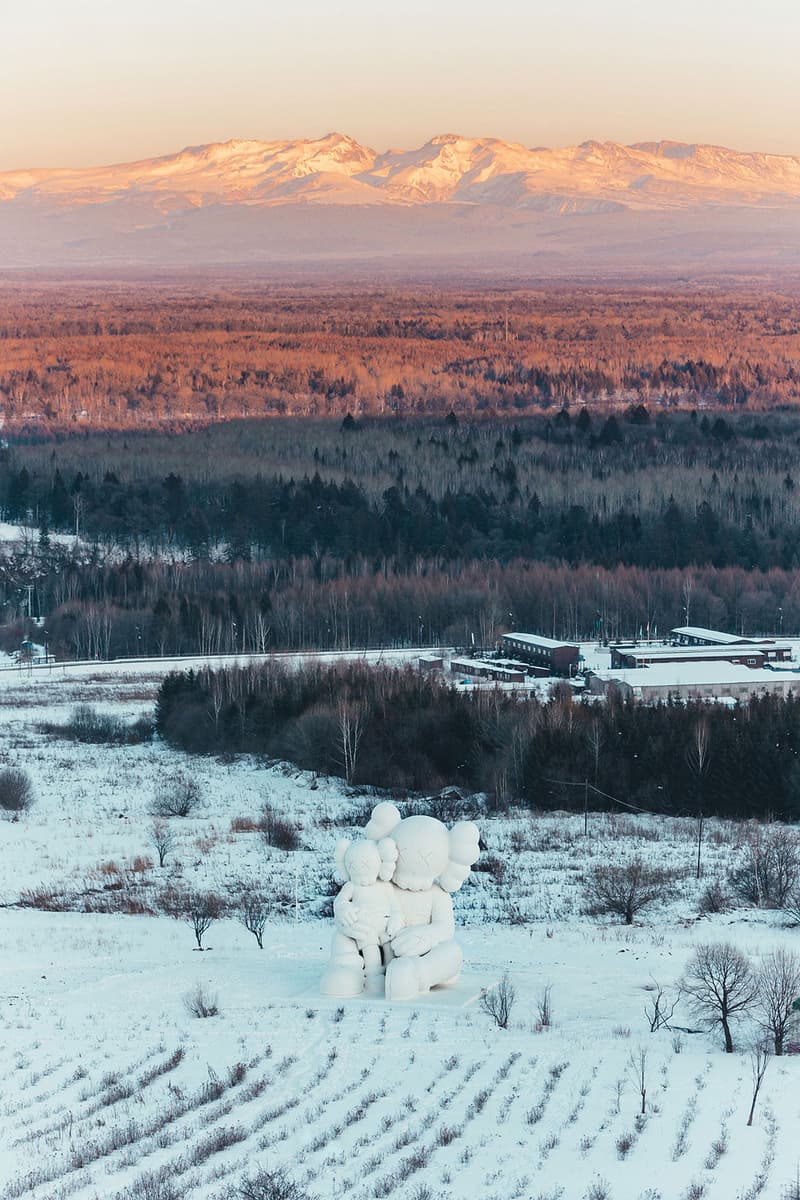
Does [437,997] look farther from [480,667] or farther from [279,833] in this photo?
[480,667]

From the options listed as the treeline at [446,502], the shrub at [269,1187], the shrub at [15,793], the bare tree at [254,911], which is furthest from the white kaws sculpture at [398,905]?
the treeline at [446,502]

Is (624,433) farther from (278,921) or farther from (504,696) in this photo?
(278,921)

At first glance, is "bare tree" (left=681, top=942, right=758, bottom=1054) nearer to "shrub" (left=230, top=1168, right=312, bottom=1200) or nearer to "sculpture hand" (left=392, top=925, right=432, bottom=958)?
"sculpture hand" (left=392, top=925, right=432, bottom=958)

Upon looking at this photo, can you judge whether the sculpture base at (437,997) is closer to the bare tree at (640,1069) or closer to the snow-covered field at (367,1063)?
the snow-covered field at (367,1063)

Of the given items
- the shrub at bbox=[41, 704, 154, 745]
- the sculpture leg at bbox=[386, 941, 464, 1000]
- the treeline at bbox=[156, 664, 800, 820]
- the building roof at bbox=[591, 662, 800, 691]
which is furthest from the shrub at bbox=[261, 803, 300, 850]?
the building roof at bbox=[591, 662, 800, 691]

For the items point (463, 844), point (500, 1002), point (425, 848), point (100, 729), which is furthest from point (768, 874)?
point (100, 729)

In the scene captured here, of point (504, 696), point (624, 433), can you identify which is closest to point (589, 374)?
point (624, 433)
